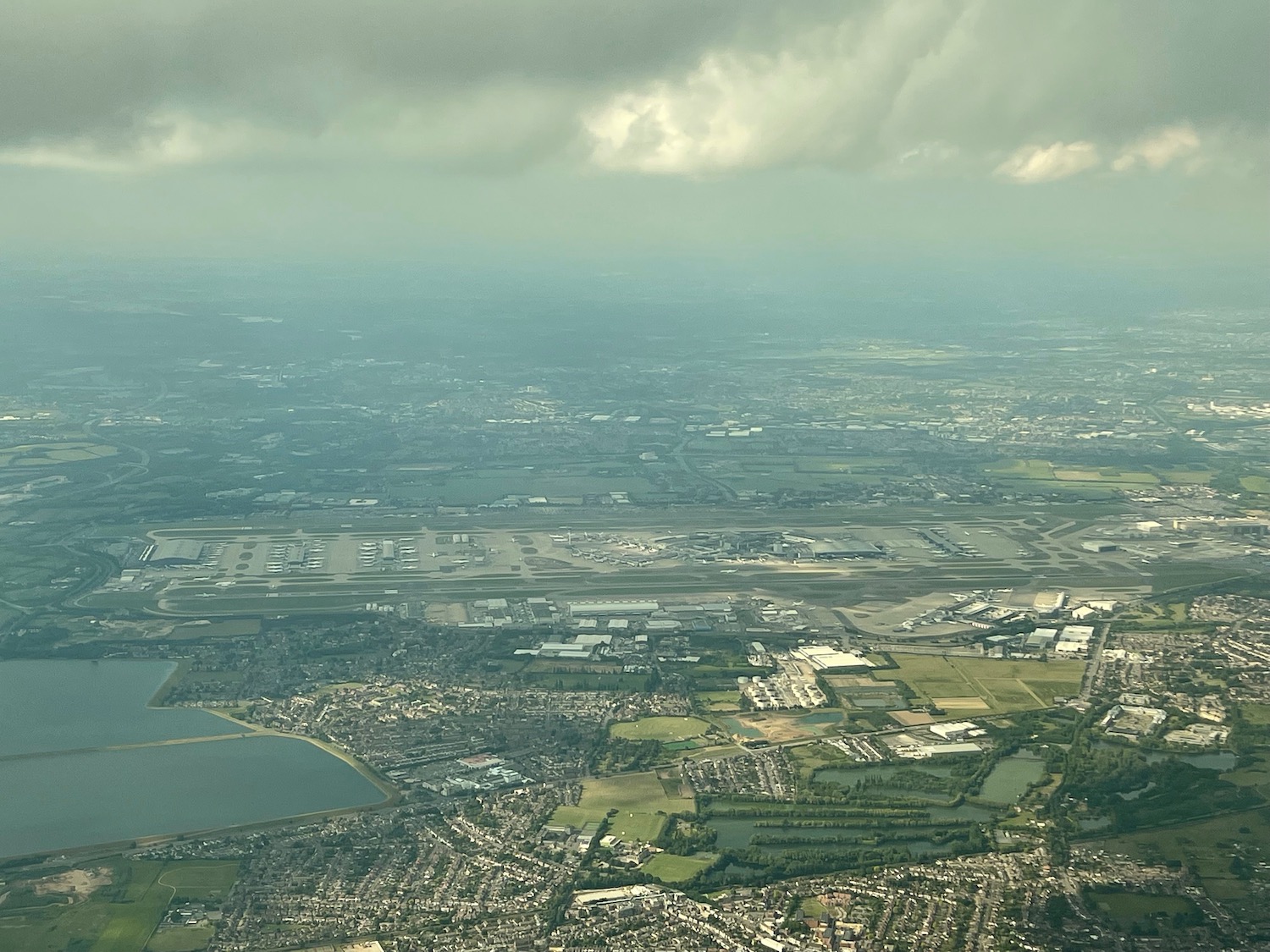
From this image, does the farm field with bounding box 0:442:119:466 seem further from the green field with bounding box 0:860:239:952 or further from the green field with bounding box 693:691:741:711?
the green field with bounding box 0:860:239:952

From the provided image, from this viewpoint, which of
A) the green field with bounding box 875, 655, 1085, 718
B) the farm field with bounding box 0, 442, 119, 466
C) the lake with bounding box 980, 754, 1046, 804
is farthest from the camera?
the farm field with bounding box 0, 442, 119, 466

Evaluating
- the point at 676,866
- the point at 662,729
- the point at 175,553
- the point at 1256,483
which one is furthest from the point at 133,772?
the point at 1256,483

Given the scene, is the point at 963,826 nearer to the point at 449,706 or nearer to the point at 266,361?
the point at 449,706

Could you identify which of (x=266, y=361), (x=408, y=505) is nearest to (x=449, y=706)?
(x=408, y=505)

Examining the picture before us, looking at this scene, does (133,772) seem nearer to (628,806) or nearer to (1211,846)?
(628,806)

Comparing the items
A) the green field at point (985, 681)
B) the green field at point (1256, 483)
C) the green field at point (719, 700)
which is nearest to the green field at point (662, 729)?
the green field at point (719, 700)

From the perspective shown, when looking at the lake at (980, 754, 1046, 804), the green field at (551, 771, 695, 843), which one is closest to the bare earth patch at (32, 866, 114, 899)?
the green field at (551, 771, 695, 843)
